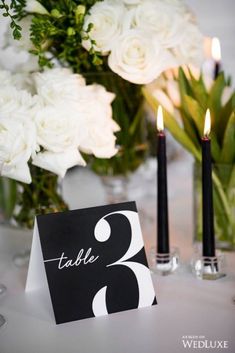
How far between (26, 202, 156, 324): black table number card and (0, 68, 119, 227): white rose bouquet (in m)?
0.11

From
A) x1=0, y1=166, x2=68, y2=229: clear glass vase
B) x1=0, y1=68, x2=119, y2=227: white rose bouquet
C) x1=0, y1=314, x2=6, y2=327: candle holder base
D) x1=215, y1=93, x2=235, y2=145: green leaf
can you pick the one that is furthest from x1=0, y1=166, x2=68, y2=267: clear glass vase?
x1=215, y1=93, x2=235, y2=145: green leaf

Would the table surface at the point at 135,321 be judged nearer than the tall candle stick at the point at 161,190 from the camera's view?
Yes

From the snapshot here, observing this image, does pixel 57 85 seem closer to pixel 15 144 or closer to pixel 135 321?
pixel 15 144

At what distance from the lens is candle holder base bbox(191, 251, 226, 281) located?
0.96 metres

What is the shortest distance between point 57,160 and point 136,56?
0.24m

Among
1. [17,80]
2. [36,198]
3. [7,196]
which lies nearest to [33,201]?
[36,198]

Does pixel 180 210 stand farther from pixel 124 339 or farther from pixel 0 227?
pixel 124 339

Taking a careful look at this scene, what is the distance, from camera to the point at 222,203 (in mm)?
1052

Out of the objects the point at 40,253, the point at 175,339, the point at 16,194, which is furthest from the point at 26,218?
the point at 175,339

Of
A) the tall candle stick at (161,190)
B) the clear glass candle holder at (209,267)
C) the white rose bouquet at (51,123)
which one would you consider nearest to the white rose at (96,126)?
the white rose bouquet at (51,123)

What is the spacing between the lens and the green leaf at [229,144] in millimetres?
990

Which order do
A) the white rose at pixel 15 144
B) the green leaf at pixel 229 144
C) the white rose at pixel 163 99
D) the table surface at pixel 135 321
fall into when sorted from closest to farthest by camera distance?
1. the table surface at pixel 135 321
2. the white rose at pixel 15 144
3. the green leaf at pixel 229 144
4. the white rose at pixel 163 99

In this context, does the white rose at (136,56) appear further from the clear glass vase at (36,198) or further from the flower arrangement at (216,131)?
the clear glass vase at (36,198)

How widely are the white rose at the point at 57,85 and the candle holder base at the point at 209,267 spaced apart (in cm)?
34
